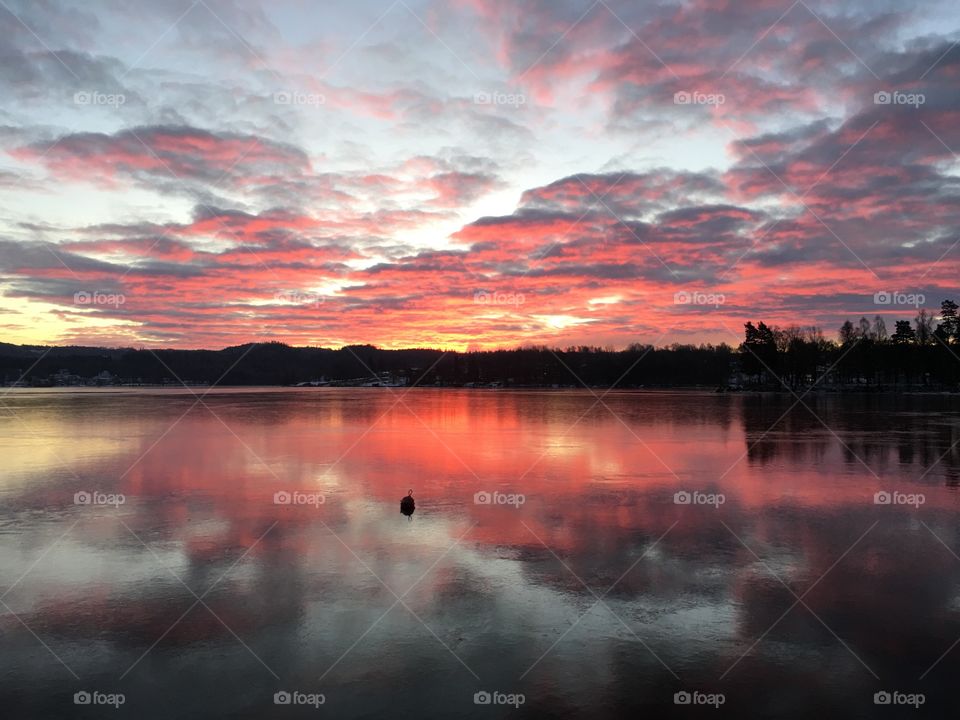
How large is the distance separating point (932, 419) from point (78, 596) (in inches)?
2285

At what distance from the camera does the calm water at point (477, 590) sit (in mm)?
8711

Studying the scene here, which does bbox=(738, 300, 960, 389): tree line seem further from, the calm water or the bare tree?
the calm water

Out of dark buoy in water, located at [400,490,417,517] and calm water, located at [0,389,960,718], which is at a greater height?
dark buoy in water, located at [400,490,417,517]

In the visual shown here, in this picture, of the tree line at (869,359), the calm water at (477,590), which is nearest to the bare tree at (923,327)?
the tree line at (869,359)

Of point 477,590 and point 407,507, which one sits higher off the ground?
point 407,507

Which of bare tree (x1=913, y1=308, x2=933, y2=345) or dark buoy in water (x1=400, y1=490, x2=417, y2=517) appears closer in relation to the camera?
dark buoy in water (x1=400, y1=490, x2=417, y2=517)

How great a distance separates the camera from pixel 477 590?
12.2 metres

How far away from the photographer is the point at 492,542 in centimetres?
1541

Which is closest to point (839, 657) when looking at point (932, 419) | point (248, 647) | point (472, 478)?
point (248, 647)

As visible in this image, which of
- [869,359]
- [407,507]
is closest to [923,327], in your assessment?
[869,359]

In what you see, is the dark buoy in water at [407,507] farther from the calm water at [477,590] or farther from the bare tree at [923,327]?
the bare tree at [923,327]

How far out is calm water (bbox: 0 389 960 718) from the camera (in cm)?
871

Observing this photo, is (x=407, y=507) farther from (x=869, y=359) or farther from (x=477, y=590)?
(x=869, y=359)

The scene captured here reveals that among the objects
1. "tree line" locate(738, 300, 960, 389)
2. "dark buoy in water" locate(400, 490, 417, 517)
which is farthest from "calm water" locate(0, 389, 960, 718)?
"tree line" locate(738, 300, 960, 389)
